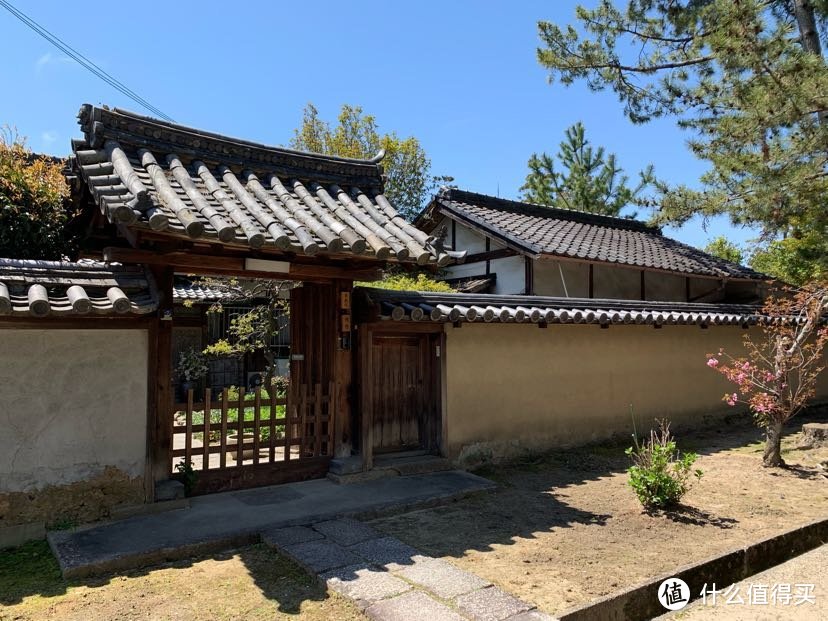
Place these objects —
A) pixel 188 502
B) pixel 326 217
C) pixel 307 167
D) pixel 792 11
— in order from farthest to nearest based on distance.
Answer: pixel 792 11 → pixel 307 167 → pixel 326 217 → pixel 188 502

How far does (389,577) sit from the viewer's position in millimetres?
4758

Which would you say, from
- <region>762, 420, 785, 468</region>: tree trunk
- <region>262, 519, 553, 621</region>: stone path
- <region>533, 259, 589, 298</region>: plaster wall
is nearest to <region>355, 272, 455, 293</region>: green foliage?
<region>533, 259, 589, 298</region>: plaster wall

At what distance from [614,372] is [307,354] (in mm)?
6211

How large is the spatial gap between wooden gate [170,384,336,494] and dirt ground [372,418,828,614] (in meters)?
1.80

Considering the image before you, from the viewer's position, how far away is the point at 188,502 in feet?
21.5

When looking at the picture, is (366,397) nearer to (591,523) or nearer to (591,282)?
(591,523)

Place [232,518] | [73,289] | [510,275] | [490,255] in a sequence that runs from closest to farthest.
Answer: [73,289], [232,518], [510,275], [490,255]

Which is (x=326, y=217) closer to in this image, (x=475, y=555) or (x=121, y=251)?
(x=121, y=251)

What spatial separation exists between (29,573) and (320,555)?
2.62 metres

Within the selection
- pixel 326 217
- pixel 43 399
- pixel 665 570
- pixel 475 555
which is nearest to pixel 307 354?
pixel 326 217

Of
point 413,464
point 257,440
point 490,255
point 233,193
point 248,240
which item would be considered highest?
point 490,255

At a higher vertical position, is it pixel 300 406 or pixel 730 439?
pixel 300 406

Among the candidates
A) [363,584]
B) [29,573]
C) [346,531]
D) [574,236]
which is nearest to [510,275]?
[574,236]

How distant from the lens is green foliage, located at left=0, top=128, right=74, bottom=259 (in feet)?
26.5
